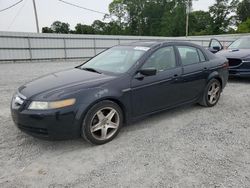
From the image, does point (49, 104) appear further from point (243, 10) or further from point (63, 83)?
point (243, 10)

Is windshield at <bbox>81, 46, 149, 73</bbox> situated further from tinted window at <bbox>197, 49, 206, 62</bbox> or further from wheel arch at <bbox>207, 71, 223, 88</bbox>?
wheel arch at <bbox>207, 71, 223, 88</bbox>

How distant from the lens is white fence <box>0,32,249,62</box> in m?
13.1

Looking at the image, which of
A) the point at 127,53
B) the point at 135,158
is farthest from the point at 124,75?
the point at 135,158

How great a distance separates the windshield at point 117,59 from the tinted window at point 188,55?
849 millimetres

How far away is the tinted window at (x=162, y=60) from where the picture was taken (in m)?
3.73

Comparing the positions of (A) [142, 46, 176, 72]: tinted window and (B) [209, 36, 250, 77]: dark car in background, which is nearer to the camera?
(A) [142, 46, 176, 72]: tinted window

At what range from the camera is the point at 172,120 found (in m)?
4.13

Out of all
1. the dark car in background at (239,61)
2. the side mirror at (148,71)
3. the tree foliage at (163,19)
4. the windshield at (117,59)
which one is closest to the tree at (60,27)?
the tree foliage at (163,19)

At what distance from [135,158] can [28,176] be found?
4.19 feet

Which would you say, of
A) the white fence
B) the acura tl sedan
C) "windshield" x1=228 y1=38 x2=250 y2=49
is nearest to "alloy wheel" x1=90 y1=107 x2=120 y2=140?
the acura tl sedan

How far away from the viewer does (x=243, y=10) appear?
2260 inches

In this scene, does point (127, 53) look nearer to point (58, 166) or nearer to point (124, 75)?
point (124, 75)

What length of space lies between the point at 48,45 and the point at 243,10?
193 ft

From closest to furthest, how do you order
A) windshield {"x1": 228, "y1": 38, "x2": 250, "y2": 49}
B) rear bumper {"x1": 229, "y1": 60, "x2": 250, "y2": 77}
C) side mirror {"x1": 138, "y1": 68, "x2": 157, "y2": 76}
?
side mirror {"x1": 138, "y1": 68, "x2": 157, "y2": 76} < rear bumper {"x1": 229, "y1": 60, "x2": 250, "y2": 77} < windshield {"x1": 228, "y1": 38, "x2": 250, "y2": 49}
